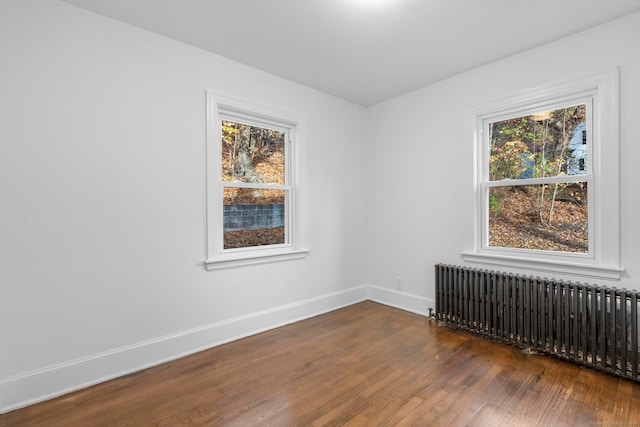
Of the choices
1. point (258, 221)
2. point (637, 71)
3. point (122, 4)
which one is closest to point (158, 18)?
point (122, 4)

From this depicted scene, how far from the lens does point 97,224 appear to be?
2309 mm

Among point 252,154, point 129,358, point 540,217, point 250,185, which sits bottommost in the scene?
point 129,358

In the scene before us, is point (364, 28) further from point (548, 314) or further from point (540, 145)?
point (548, 314)

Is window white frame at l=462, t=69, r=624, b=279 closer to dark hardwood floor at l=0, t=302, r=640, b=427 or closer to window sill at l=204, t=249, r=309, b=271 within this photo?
dark hardwood floor at l=0, t=302, r=640, b=427

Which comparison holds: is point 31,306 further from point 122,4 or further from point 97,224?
point 122,4

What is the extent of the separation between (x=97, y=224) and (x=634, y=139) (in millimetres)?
4143

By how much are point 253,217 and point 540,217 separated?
288 centimetres

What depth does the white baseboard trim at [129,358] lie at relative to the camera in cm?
201

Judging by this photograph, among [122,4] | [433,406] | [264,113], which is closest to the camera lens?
[433,406]

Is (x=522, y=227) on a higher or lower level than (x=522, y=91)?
lower

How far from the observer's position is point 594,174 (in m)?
2.59

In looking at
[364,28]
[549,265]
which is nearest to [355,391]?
[549,265]

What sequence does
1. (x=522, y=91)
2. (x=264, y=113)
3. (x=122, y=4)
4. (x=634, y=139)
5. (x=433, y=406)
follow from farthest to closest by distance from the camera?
(x=264, y=113), (x=522, y=91), (x=634, y=139), (x=122, y=4), (x=433, y=406)

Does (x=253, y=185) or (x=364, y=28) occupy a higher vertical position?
(x=364, y=28)
